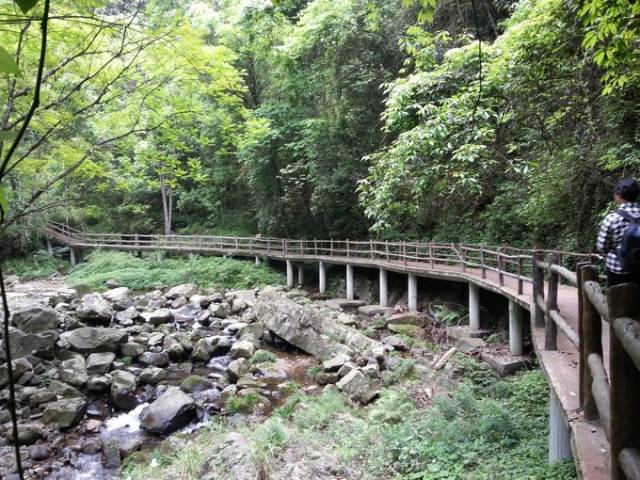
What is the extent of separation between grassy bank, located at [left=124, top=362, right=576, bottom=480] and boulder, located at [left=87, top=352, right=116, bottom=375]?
3.34 metres

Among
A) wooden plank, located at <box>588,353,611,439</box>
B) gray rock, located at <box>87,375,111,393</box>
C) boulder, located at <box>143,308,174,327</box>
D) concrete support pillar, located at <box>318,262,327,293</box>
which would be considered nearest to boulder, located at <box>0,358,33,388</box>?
gray rock, located at <box>87,375,111,393</box>

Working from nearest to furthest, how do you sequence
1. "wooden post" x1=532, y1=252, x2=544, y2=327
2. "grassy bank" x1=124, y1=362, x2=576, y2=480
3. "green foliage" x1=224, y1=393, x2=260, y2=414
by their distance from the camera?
"grassy bank" x1=124, y1=362, x2=576, y2=480, "wooden post" x1=532, y1=252, x2=544, y2=327, "green foliage" x1=224, y1=393, x2=260, y2=414

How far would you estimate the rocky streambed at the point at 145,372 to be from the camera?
21.3 ft

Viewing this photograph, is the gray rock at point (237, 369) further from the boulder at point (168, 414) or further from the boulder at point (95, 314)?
the boulder at point (95, 314)

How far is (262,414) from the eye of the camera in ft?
23.3

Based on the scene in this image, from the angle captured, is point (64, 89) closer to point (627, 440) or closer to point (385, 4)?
point (627, 440)

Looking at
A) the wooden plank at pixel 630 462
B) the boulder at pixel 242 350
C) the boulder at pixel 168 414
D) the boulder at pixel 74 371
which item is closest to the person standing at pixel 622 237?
the wooden plank at pixel 630 462

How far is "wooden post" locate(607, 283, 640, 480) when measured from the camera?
1.42 m

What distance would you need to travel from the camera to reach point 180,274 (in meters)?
19.8

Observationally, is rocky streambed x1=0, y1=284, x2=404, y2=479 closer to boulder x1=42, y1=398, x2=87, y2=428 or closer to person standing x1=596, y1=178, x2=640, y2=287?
boulder x1=42, y1=398, x2=87, y2=428

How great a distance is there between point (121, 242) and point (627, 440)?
25.7m

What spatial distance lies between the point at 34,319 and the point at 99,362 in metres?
2.08

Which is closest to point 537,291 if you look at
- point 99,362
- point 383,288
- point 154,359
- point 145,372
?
point 145,372

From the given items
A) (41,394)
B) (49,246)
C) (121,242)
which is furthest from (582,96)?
(49,246)
